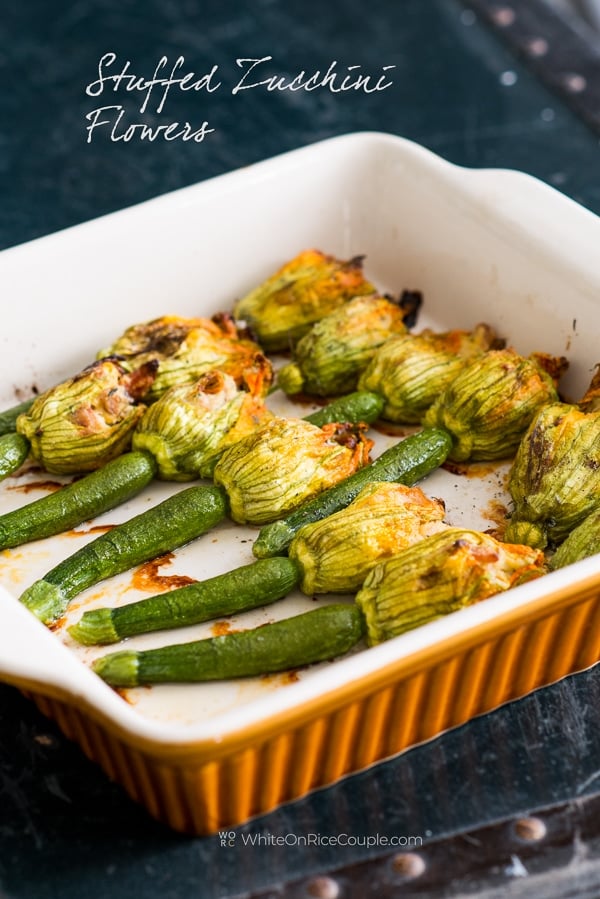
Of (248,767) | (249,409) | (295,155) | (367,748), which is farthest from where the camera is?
(295,155)

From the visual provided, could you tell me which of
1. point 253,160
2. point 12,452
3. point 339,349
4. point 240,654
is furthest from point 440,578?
point 253,160

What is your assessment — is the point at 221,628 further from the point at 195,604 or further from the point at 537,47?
the point at 537,47

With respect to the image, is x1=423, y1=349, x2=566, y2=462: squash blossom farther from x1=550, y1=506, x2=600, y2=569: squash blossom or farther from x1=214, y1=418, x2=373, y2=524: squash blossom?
x1=550, y1=506, x2=600, y2=569: squash blossom

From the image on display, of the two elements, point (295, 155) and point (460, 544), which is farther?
point (295, 155)

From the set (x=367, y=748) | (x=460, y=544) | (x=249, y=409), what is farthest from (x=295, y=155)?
(x=367, y=748)

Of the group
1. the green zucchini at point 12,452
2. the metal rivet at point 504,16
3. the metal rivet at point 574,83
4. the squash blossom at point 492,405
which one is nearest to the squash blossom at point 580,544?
the squash blossom at point 492,405

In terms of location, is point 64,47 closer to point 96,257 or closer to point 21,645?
point 96,257

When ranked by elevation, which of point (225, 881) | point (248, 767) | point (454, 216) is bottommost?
point (225, 881)
